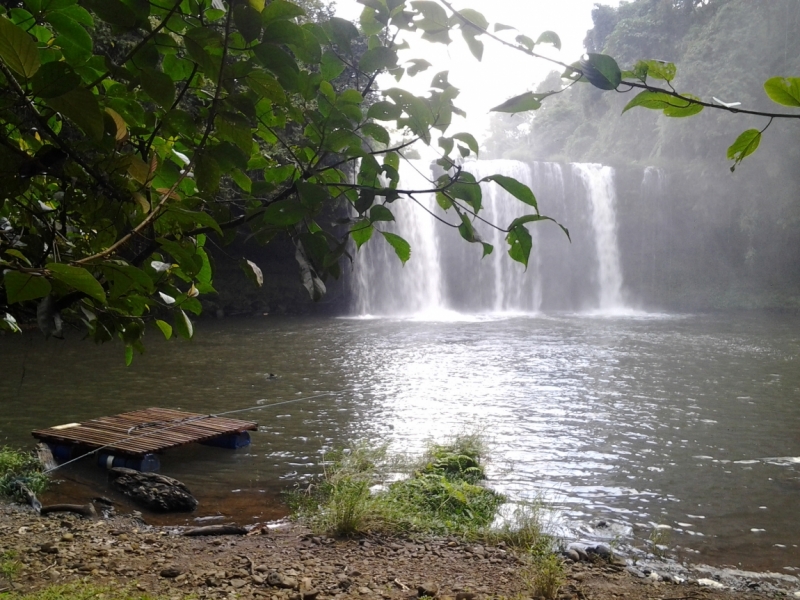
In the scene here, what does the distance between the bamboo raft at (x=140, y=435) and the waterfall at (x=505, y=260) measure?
16.8 metres

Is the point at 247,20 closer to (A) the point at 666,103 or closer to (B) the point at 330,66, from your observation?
(B) the point at 330,66

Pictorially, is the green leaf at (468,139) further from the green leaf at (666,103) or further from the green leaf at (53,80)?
the green leaf at (53,80)

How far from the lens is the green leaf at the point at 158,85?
51.0 inches

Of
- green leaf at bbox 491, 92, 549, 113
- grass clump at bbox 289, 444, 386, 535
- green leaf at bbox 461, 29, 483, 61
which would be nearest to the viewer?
green leaf at bbox 491, 92, 549, 113

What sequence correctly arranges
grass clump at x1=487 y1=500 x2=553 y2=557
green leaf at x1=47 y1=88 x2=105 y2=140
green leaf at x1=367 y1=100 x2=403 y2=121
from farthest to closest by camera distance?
1. grass clump at x1=487 y1=500 x2=553 y2=557
2. green leaf at x1=367 y1=100 x2=403 y2=121
3. green leaf at x1=47 y1=88 x2=105 y2=140

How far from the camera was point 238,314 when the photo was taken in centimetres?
2370

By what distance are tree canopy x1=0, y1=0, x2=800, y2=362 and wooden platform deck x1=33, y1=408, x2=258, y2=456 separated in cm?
525

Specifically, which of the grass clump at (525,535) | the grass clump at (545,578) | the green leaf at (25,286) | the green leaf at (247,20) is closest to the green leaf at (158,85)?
the green leaf at (247,20)

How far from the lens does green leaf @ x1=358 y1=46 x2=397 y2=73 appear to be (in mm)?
1331

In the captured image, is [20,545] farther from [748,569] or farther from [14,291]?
[748,569]

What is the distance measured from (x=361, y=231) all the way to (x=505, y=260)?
2809 centimetres

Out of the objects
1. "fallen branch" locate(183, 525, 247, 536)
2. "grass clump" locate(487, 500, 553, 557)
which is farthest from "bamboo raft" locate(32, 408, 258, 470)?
"grass clump" locate(487, 500, 553, 557)

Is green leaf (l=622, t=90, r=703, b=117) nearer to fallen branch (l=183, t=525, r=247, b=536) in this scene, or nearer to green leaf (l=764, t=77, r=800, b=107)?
green leaf (l=764, t=77, r=800, b=107)

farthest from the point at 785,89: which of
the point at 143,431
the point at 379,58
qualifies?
the point at 143,431
